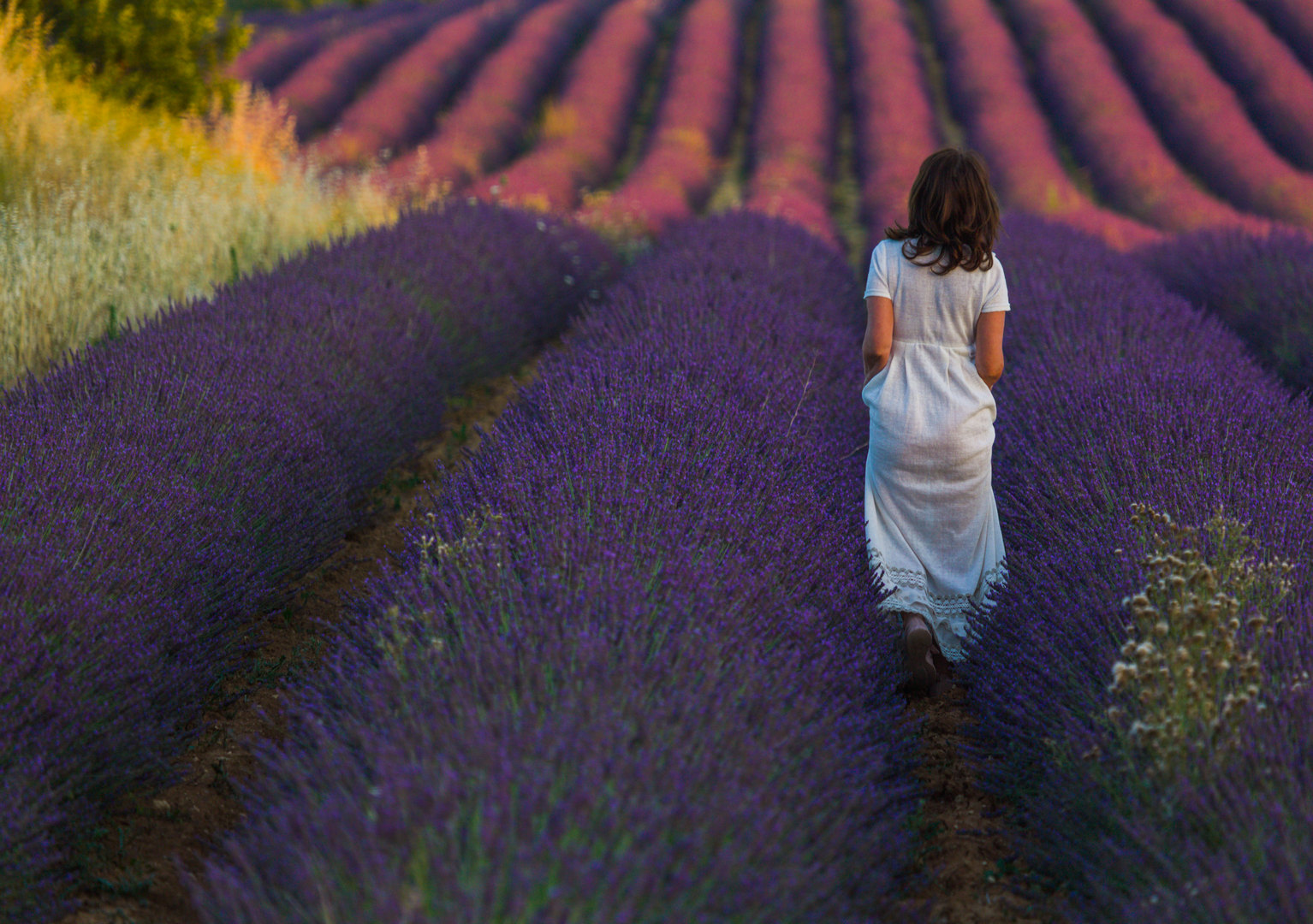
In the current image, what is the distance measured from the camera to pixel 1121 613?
2096 mm

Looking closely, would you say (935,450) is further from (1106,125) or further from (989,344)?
(1106,125)

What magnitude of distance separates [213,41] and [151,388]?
5494 millimetres

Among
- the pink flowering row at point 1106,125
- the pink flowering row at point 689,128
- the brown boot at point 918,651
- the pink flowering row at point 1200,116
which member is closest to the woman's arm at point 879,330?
the brown boot at point 918,651

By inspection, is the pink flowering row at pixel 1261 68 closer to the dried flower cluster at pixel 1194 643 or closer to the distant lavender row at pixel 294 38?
the dried flower cluster at pixel 1194 643

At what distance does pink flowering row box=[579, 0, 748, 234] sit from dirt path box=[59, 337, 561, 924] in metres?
5.54

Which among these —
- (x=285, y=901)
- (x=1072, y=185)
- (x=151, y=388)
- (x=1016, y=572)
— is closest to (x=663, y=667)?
(x=285, y=901)

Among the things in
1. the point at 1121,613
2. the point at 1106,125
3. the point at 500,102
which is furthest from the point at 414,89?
the point at 1121,613

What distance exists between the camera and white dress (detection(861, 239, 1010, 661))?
8.94 feet

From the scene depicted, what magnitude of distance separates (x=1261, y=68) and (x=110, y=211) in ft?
40.5

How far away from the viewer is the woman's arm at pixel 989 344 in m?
2.72

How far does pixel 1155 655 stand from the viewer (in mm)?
1768

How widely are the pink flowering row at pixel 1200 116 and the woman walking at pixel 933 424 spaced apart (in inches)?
325

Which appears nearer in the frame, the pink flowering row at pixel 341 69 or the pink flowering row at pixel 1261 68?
the pink flowering row at pixel 1261 68

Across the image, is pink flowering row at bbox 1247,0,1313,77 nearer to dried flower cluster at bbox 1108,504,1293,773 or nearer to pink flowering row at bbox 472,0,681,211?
pink flowering row at bbox 472,0,681,211
